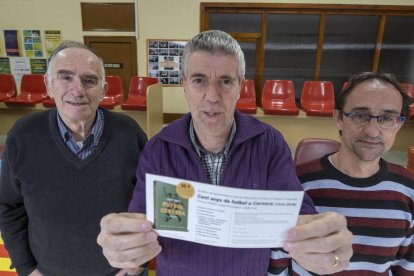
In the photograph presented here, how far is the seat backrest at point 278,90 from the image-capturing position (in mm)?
5180

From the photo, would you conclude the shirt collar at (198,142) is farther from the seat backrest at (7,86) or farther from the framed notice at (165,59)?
the seat backrest at (7,86)

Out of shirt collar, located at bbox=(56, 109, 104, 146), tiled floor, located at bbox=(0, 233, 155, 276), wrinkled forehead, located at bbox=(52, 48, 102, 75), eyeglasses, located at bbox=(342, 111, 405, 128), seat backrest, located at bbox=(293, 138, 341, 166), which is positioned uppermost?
wrinkled forehead, located at bbox=(52, 48, 102, 75)

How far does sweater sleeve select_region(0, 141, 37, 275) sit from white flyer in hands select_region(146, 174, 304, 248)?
0.82 m

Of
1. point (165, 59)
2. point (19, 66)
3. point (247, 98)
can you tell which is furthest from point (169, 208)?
point (19, 66)

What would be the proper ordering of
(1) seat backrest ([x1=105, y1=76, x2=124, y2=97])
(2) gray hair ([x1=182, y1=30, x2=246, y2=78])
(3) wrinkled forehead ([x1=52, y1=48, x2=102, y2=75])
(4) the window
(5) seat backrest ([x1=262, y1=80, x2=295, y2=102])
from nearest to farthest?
(2) gray hair ([x1=182, y1=30, x2=246, y2=78]) → (3) wrinkled forehead ([x1=52, y1=48, x2=102, y2=75]) → (5) seat backrest ([x1=262, y1=80, x2=295, y2=102]) → (1) seat backrest ([x1=105, y1=76, x2=124, y2=97]) → (4) the window

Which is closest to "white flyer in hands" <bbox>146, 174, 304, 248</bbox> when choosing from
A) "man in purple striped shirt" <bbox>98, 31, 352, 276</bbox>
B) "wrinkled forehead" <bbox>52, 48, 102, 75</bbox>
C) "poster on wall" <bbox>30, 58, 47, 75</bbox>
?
"man in purple striped shirt" <bbox>98, 31, 352, 276</bbox>

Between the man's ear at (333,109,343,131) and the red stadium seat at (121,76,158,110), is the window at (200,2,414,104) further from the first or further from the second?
the man's ear at (333,109,343,131)

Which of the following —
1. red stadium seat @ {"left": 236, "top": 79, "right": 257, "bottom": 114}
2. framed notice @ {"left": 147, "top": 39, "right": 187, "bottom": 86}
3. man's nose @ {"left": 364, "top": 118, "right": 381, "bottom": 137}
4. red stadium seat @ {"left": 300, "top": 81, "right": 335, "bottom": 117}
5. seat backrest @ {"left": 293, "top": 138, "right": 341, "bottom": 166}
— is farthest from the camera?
framed notice @ {"left": 147, "top": 39, "right": 187, "bottom": 86}

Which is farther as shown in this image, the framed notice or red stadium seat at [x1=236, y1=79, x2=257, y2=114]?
the framed notice

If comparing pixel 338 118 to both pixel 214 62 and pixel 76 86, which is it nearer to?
pixel 214 62

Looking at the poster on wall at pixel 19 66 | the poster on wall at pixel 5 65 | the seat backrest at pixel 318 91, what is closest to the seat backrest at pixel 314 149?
the seat backrest at pixel 318 91

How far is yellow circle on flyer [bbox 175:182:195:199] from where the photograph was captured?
0.78 m

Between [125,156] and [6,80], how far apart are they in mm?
5443

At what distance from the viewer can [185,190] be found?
2.58 feet
